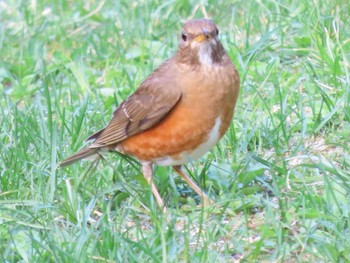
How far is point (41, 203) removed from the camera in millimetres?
5391

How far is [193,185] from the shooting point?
560 cm

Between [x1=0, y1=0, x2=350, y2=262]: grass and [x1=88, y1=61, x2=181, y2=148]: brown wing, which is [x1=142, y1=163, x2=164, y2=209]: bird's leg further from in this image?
[x1=88, y1=61, x2=181, y2=148]: brown wing

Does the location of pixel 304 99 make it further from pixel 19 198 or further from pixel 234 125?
pixel 19 198

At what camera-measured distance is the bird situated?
5.24m

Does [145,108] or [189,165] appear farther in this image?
[189,165]

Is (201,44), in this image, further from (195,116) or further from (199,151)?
(199,151)

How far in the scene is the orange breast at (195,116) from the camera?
206 inches

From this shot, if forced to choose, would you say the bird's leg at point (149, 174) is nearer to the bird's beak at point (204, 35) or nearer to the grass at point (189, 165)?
the grass at point (189, 165)

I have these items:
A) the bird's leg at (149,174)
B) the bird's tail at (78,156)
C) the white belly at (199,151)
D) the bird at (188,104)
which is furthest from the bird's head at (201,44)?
the bird's tail at (78,156)

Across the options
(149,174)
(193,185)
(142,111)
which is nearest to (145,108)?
(142,111)

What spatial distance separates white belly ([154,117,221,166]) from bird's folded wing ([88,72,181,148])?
0.20 meters

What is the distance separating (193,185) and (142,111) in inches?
18.7

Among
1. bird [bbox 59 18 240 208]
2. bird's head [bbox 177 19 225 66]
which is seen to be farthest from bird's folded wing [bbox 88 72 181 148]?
bird's head [bbox 177 19 225 66]

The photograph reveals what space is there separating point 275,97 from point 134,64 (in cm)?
162
